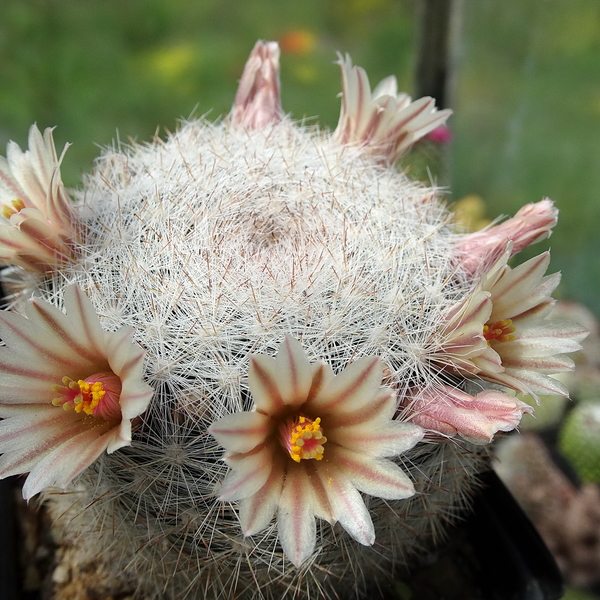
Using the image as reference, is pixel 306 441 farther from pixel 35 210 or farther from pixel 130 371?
pixel 35 210

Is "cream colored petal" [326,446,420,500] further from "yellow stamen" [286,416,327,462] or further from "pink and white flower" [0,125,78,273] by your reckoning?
"pink and white flower" [0,125,78,273]

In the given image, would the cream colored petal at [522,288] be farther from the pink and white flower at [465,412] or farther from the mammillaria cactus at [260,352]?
the pink and white flower at [465,412]

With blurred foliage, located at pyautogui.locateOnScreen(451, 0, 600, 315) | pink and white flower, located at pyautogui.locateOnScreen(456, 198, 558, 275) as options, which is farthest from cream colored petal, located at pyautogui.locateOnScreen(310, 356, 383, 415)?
blurred foliage, located at pyautogui.locateOnScreen(451, 0, 600, 315)

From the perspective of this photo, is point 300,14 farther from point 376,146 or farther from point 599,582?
point 599,582

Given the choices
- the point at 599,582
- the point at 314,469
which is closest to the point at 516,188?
the point at 599,582

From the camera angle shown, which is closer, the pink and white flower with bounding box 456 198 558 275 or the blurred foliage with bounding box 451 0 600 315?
the pink and white flower with bounding box 456 198 558 275

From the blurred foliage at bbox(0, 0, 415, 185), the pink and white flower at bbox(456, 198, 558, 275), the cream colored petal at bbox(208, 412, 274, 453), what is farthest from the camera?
the blurred foliage at bbox(0, 0, 415, 185)

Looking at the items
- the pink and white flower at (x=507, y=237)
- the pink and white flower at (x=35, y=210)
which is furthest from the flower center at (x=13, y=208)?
the pink and white flower at (x=507, y=237)

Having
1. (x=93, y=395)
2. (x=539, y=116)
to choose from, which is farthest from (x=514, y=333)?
(x=539, y=116)
